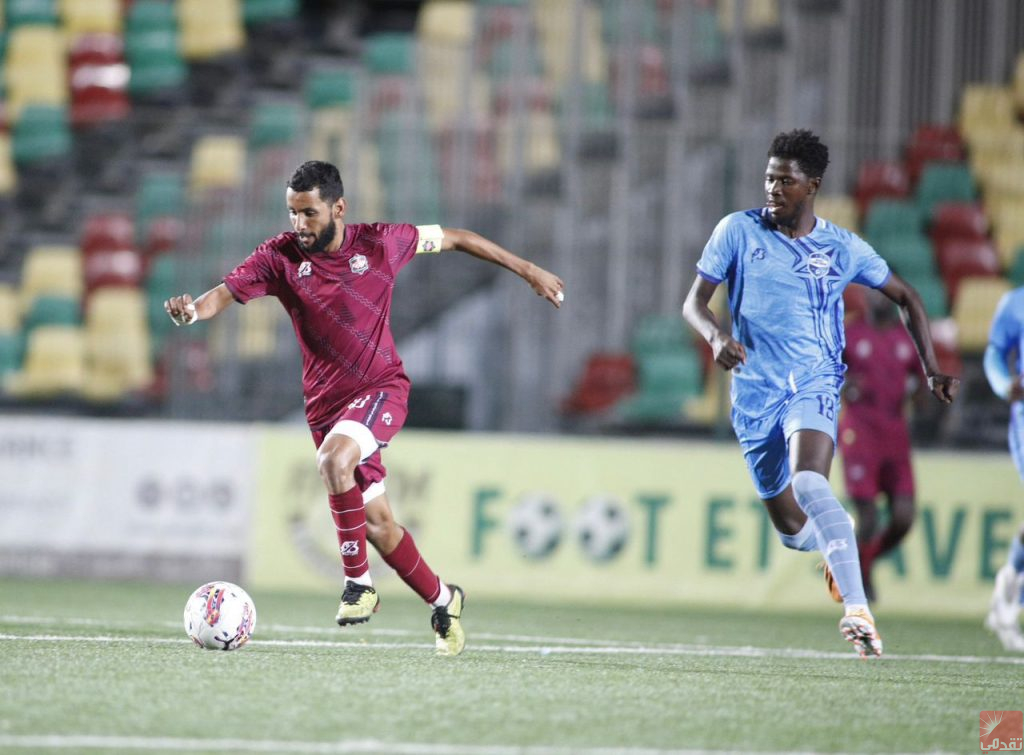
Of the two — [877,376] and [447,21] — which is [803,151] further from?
[447,21]

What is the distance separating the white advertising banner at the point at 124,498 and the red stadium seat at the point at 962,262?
644 cm

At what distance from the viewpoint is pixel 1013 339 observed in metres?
8.34

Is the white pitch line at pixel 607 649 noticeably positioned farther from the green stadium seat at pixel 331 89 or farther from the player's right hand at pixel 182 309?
the green stadium seat at pixel 331 89

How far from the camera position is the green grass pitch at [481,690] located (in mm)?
4562

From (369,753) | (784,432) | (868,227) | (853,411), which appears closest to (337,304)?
(784,432)

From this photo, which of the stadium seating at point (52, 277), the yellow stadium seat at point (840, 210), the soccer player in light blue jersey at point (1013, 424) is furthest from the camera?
the stadium seating at point (52, 277)

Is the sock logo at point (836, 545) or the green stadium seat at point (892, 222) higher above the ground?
the green stadium seat at point (892, 222)

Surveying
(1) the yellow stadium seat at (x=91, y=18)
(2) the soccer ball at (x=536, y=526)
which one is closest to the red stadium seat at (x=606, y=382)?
(2) the soccer ball at (x=536, y=526)

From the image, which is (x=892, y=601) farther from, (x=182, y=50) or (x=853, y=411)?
(x=182, y=50)

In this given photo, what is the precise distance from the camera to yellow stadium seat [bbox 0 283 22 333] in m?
16.0

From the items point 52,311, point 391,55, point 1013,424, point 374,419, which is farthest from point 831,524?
point 391,55

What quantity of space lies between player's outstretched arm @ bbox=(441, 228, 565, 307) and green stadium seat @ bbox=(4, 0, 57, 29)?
14275mm

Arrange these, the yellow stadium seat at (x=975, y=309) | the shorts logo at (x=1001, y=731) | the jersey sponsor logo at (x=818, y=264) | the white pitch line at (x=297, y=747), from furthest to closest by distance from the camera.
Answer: the yellow stadium seat at (x=975, y=309), the jersey sponsor logo at (x=818, y=264), the shorts logo at (x=1001, y=731), the white pitch line at (x=297, y=747)

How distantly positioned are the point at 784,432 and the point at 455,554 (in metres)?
5.46
